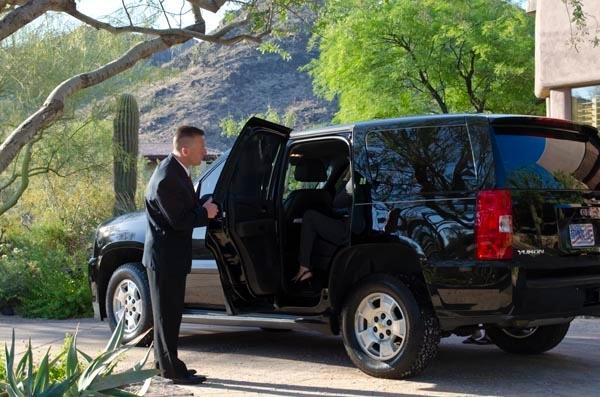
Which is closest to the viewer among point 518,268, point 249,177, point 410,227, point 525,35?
point 518,268

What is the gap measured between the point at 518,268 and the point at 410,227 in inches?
35.1

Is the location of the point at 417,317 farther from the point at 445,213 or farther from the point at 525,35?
the point at 525,35

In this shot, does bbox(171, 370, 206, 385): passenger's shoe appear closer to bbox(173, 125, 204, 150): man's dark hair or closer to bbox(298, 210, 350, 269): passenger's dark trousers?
bbox(298, 210, 350, 269): passenger's dark trousers

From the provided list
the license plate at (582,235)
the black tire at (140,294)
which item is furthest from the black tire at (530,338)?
the black tire at (140,294)

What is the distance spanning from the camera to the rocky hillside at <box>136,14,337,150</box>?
262ft

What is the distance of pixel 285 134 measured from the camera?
8.61 meters

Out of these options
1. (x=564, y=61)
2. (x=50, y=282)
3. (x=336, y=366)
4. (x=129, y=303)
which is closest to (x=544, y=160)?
(x=336, y=366)

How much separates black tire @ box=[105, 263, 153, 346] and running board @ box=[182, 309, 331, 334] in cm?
39

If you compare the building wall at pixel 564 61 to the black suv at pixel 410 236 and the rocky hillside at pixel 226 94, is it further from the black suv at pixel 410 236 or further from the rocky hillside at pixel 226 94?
the rocky hillside at pixel 226 94

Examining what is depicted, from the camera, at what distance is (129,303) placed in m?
9.21

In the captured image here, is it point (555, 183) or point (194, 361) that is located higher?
point (555, 183)

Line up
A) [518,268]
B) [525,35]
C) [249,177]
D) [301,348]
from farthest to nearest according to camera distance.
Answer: [525,35]
[301,348]
[249,177]
[518,268]

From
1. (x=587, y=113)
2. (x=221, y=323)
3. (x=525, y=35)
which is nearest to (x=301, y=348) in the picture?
(x=221, y=323)

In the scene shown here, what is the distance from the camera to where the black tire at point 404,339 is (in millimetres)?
7180
